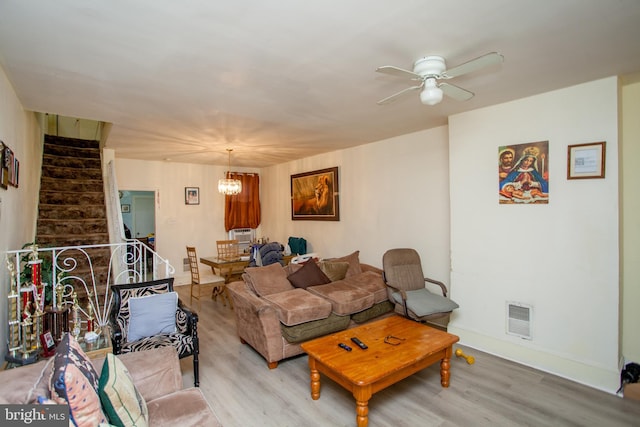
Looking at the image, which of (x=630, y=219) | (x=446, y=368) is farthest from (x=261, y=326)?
(x=630, y=219)

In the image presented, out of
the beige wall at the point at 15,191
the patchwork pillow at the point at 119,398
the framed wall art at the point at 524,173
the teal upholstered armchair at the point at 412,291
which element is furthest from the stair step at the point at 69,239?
the framed wall art at the point at 524,173

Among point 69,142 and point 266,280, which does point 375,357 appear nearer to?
point 266,280

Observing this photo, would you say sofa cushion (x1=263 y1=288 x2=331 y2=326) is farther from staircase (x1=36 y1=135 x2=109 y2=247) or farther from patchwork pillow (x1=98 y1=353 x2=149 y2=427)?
staircase (x1=36 y1=135 x2=109 y2=247)

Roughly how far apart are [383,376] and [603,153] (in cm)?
271

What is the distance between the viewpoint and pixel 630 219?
2.93 m

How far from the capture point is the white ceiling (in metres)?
1.75

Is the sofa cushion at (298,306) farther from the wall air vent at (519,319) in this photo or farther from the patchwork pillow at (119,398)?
the wall air vent at (519,319)

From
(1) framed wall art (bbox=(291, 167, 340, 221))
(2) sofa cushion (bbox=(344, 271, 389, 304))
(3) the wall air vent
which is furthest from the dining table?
(3) the wall air vent

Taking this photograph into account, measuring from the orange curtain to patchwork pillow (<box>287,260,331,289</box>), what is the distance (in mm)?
3807

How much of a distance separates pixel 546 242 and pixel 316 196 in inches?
155

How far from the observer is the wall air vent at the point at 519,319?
10.6 feet

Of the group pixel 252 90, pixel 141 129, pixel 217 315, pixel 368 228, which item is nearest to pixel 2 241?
pixel 141 129

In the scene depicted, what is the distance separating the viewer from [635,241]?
2.91 metres

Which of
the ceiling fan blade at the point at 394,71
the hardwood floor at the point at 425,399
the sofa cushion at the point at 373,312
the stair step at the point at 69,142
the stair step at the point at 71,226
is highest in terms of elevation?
the stair step at the point at 69,142
